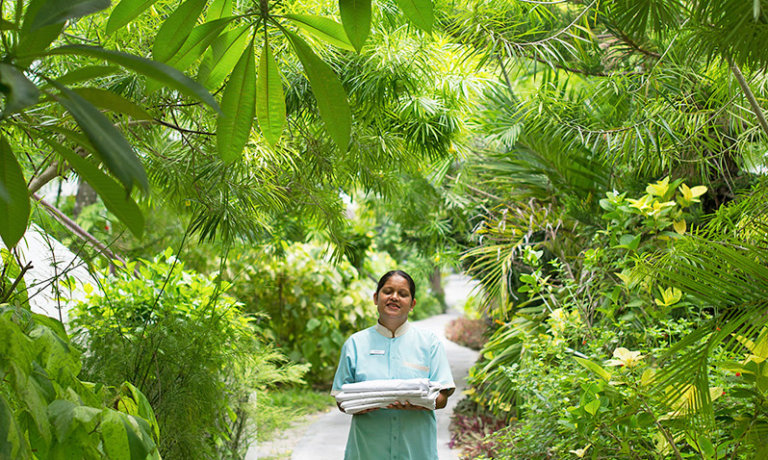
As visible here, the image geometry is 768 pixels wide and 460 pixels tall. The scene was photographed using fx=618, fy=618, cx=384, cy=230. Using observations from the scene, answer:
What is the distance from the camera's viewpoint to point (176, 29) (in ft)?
3.32

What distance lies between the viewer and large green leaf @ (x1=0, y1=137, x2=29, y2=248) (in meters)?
0.75

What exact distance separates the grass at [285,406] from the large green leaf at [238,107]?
3.00 m

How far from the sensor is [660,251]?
2.87m

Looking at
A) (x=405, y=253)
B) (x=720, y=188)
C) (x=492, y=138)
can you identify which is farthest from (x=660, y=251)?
(x=405, y=253)

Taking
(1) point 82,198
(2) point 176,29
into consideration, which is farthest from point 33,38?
(1) point 82,198

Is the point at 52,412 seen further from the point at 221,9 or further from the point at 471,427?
the point at 471,427

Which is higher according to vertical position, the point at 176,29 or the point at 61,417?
the point at 176,29

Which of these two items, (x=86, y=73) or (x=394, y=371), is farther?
(x=394, y=371)

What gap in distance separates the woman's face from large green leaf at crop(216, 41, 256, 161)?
1610 mm

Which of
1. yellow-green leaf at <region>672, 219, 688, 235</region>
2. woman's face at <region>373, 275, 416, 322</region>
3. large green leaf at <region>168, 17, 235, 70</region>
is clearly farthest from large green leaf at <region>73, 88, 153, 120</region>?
yellow-green leaf at <region>672, 219, 688, 235</region>

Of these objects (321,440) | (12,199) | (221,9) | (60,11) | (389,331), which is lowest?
(321,440)

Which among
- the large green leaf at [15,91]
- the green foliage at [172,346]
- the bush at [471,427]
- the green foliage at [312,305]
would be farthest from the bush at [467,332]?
the large green leaf at [15,91]

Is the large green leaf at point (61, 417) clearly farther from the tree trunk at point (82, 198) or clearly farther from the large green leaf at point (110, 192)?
the tree trunk at point (82, 198)

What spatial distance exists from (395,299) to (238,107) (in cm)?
167
